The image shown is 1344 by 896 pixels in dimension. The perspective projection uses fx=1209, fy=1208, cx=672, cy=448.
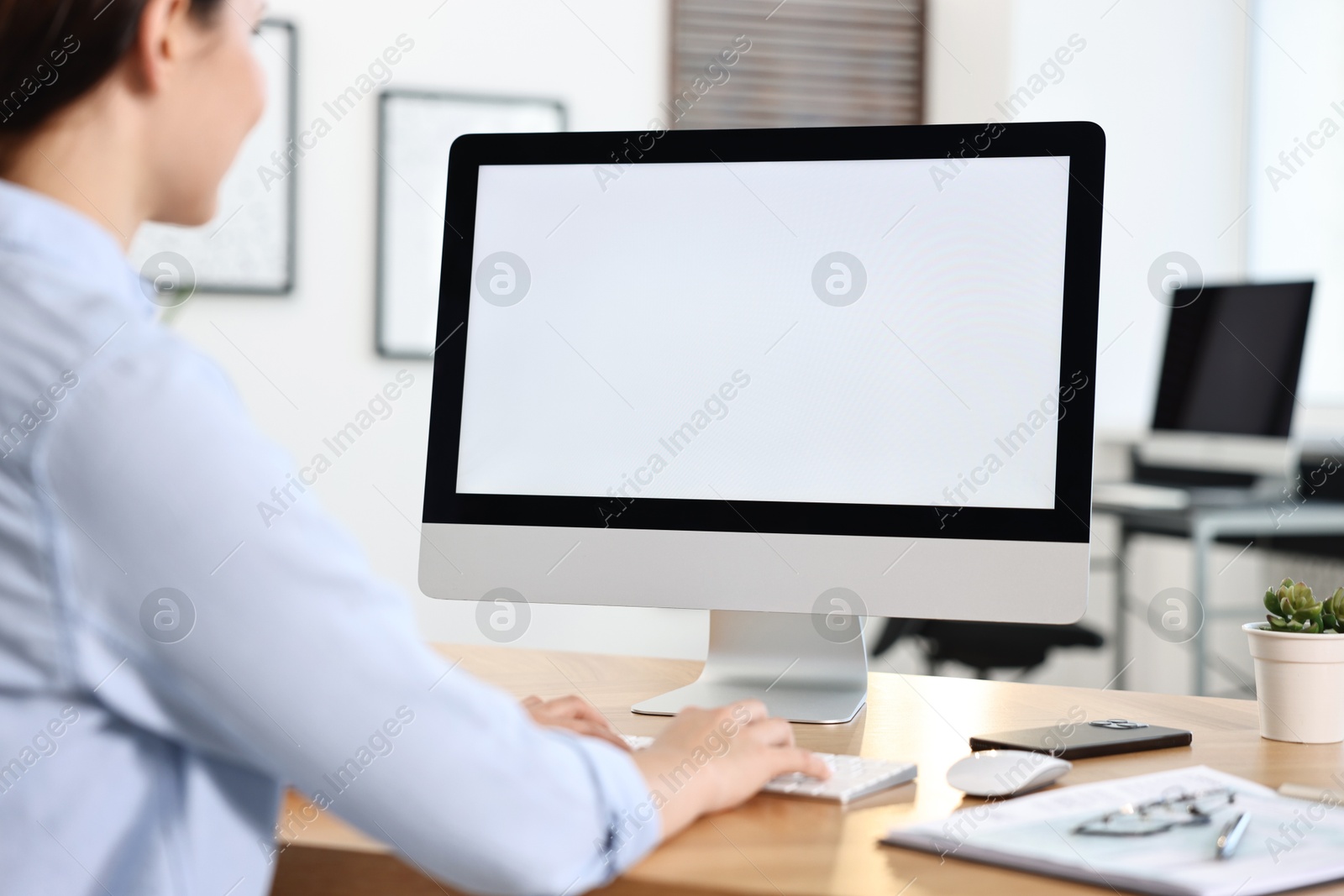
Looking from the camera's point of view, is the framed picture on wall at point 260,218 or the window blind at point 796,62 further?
the window blind at point 796,62

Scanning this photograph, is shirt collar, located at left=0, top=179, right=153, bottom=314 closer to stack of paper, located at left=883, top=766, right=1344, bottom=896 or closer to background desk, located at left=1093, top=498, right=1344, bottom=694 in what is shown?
stack of paper, located at left=883, top=766, right=1344, bottom=896

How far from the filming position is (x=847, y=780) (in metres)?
0.83

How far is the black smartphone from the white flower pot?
86 mm

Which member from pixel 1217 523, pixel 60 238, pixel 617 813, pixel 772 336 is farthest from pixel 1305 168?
pixel 60 238

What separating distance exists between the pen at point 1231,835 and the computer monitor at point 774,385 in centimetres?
30

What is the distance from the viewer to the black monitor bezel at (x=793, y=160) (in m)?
1.03

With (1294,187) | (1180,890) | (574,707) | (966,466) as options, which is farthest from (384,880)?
(1294,187)

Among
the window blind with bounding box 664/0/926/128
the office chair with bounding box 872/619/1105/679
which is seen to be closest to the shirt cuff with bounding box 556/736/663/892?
the office chair with bounding box 872/619/1105/679

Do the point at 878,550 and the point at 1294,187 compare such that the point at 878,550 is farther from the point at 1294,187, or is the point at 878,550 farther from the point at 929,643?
the point at 1294,187

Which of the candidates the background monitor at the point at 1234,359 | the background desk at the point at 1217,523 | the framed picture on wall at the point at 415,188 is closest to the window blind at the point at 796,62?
the framed picture on wall at the point at 415,188

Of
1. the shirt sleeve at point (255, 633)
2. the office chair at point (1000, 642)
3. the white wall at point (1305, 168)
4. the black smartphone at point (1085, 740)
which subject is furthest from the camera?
the white wall at point (1305, 168)

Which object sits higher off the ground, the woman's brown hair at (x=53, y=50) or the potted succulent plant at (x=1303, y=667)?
the woman's brown hair at (x=53, y=50)

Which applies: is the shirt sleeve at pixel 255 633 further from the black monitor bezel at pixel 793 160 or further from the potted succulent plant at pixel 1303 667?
the potted succulent plant at pixel 1303 667

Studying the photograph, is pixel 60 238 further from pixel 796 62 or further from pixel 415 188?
pixel 796 62
